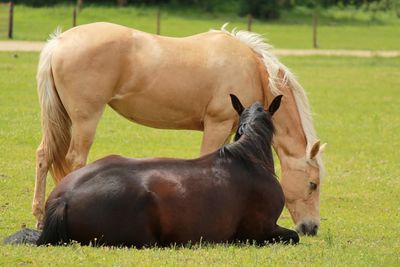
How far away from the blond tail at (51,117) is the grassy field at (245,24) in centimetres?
2766

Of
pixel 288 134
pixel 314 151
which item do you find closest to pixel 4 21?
pixel 288 134

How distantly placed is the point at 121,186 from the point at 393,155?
915 cm

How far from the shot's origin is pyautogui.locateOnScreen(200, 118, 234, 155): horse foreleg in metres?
10.0

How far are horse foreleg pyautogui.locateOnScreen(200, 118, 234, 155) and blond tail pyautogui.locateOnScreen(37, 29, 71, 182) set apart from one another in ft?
4.59

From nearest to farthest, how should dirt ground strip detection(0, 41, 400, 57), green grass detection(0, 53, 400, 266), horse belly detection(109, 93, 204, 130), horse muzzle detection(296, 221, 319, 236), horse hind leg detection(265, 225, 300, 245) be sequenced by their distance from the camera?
green grass detection(0, 53, 400, 266)
horse hind leg detection(265, 225, 300, 245)
horse muzzle detection(296, 221, 319, 236)
horse belly detection(109, 93, 204, 130)
dirt ground strip detection(0, 41, 400, 57)

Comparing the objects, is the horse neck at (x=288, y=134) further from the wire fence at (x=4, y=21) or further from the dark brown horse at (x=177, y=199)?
the wire fence at (x=4, y=21)

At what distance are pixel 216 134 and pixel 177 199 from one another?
2.45 metres

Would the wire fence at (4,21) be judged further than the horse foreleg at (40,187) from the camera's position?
Yes

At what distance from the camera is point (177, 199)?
7.68 metres

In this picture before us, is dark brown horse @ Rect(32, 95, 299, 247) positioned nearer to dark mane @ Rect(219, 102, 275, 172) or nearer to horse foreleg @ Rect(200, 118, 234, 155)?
dark mane @ Rect(219, 102, 275, 172)

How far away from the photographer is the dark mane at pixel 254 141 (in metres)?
8.29

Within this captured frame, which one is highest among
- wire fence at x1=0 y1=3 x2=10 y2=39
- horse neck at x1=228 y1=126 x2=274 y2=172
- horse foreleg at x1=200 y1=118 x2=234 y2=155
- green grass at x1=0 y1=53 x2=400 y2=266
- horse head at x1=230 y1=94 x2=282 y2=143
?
horse head at x1=230 y1=94 x2=282 y2=143

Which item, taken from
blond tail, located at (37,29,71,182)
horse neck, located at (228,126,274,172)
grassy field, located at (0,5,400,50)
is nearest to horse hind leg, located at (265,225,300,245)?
→ horse neck, located at (228,126,274,172)

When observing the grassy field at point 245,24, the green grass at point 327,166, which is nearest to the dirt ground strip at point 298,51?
the grassy field at point 245,24
